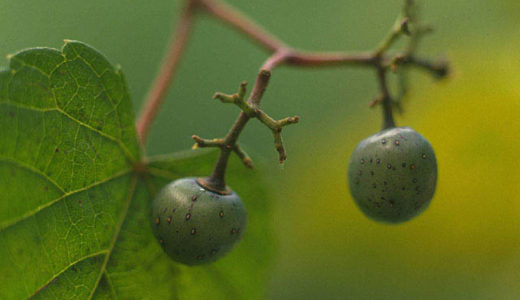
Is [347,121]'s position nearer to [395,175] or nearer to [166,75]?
[166,75]

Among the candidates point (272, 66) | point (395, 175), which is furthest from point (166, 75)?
point (395, 175)

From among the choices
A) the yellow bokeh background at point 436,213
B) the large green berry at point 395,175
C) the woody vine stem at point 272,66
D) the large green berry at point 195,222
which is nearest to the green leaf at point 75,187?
the large green berry at point 195,222

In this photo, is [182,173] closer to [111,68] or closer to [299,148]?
[111,68]

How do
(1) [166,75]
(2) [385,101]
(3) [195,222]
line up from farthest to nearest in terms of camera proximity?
(1) [166,75] < (2) [385,101] < (3) [195,222]

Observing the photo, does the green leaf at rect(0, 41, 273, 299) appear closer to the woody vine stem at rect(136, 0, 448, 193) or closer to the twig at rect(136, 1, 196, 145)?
the twig at rect(136, 1, 196, 145)

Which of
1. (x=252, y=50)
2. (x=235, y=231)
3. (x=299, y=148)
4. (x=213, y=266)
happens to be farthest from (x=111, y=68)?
(x=252, y=50)

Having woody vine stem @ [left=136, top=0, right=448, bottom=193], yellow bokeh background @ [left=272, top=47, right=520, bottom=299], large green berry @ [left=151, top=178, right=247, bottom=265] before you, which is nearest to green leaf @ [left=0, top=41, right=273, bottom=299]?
large green berry @ [left=151, top=178, right=247, bottom=265]

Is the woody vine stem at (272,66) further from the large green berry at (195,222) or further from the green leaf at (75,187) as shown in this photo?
the green leaf at (75,187)
